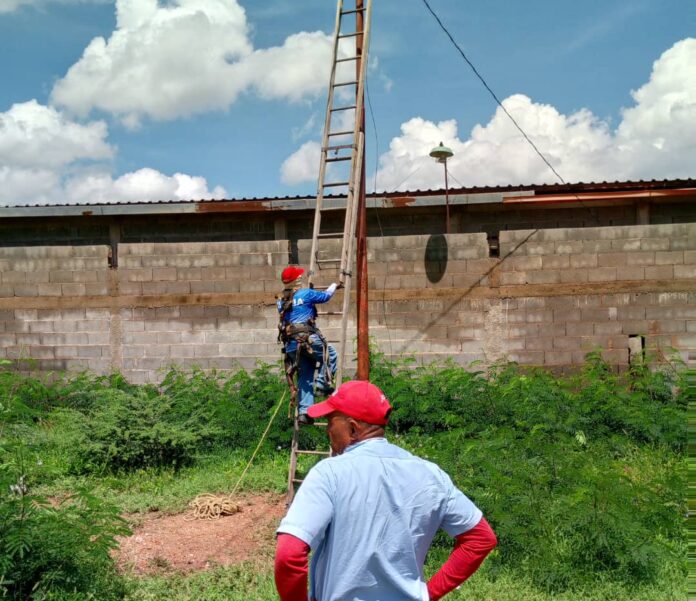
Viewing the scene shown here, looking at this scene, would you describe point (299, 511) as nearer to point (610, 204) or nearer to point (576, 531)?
point (576, 531)

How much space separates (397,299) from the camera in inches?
397

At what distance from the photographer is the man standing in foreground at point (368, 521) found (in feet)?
6.75

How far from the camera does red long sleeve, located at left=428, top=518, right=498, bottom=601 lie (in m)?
2.32

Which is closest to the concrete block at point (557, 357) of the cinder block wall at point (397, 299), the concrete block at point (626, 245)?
the cinder block wall at point (397, 299)

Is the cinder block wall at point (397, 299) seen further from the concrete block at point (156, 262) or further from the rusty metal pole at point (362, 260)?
the rusty metal pole at point (362, 260)

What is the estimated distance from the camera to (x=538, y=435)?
7512 millimetres

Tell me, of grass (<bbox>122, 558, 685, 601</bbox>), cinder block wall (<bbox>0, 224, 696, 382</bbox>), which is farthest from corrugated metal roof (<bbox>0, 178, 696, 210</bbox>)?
grass (<bbox>122, 558, 685, 601</bbox>)

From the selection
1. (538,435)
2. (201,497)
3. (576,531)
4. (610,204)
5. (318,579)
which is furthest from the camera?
(610,204)

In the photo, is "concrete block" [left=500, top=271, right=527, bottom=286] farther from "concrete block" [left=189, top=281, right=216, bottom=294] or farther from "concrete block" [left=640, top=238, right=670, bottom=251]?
"concrete block" [left=189, top=281, right=216, bottom=294]

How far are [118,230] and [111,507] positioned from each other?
7.79 meters

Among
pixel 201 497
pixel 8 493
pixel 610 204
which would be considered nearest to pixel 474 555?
pixel 8 493

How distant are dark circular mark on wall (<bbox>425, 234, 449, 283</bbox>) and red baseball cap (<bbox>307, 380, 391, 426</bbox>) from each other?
7.80 meters

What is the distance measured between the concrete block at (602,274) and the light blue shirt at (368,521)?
326 inches

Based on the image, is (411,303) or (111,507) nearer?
(111,507)
